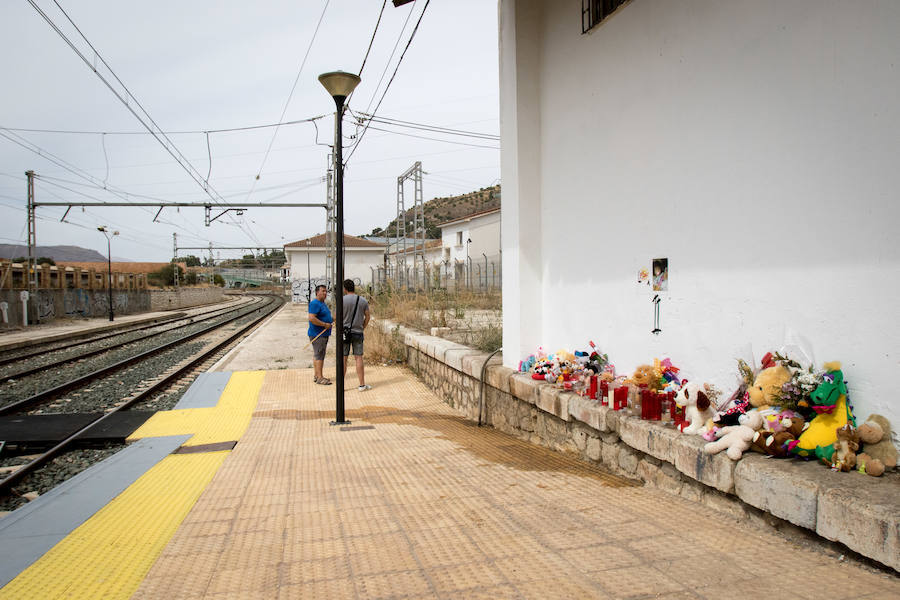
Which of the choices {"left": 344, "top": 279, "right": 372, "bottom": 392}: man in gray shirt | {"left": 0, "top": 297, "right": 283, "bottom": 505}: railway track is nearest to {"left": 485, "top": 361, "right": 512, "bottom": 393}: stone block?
{"left": 344, "top": 279, "right": 372, "bottom": 392}: man in gray shirt

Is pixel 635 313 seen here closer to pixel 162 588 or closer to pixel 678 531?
pixel 678 531

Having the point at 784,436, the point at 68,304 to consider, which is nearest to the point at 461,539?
the point at 784,436

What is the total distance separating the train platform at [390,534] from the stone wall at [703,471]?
118mm

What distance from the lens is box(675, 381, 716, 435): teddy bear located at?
3.60 meters

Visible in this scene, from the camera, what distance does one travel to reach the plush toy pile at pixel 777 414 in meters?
2.82

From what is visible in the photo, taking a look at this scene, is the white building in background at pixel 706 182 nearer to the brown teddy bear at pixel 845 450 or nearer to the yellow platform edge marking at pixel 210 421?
the brown teddy bear at pixel 845 450

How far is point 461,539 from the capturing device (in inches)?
127

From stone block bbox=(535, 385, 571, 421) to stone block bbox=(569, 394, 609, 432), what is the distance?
8 centimetres

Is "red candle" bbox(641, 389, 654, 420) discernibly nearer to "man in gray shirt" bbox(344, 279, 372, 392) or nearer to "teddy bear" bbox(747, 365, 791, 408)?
"teddy bear" bbox(747, 365, 791, 408)

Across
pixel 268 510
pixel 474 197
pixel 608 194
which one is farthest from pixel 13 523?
pixel 474 197

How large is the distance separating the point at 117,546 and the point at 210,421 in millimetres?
4344

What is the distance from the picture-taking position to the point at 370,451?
557 cm

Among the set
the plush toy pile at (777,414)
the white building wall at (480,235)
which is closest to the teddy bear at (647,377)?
the plush toy pile at (777,414)

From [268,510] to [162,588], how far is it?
113 cm
